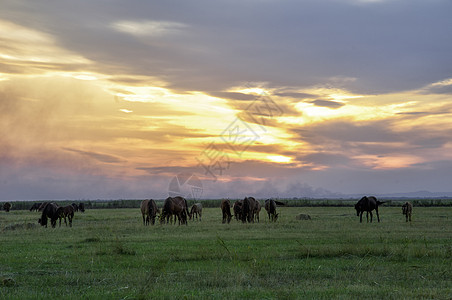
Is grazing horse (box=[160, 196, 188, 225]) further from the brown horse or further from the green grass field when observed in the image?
the green grass field

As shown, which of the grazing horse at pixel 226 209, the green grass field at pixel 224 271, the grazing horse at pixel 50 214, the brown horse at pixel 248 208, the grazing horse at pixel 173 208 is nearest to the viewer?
the green grass field at pixel 224 271

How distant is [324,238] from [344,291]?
11585mm

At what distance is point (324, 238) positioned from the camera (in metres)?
21.7

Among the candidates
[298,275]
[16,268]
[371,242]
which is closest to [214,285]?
[298,275]

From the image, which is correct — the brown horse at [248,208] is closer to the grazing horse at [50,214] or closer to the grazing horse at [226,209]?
the grazing horse at [226,209]

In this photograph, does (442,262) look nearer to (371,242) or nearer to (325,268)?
(325,268)

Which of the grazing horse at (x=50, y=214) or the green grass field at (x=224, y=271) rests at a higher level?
the grazing horse at (x=50, y=214)

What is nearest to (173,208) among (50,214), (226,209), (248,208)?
(226,209)

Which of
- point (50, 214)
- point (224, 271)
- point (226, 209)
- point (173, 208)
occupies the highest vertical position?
point (173, 208)

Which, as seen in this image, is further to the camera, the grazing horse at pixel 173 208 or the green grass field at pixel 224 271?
the grazing horse at pixel 173 208

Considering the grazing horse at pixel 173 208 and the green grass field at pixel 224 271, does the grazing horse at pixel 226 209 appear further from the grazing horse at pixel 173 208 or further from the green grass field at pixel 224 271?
the green grass field at pixel 224 271

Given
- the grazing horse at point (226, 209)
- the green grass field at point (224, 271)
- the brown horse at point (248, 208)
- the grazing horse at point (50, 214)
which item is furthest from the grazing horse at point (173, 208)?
the green grass field at point (224, 271)

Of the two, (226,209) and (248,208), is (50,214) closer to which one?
(226,209)

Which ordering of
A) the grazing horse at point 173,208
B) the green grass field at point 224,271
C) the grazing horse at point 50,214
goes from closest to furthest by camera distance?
1. the green grass field at point 224,271
2. the grazing horse at point 173,208
3. the grazing horse at point 50,214
